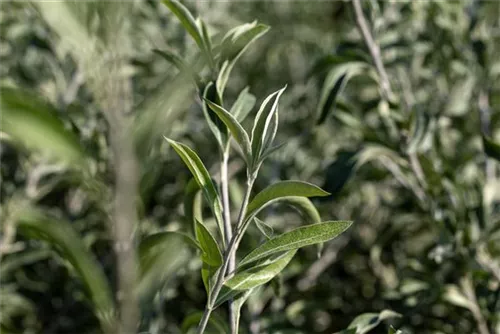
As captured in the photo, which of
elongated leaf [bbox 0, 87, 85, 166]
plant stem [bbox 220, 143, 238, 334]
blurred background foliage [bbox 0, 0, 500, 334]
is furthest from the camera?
blurred background foliage [bbox 0, 0, 500, 334]

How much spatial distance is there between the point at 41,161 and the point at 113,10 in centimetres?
141

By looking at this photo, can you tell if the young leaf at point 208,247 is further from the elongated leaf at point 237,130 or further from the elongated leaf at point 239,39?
the elongated leaf at point 239,39

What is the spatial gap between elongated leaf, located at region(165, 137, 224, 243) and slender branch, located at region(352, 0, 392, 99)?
0.69m

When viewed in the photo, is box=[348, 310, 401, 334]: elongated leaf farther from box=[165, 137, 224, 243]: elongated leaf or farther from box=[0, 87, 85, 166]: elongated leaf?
box=[0, 87, 85, 166]: elongated leaf

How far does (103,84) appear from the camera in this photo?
82cm

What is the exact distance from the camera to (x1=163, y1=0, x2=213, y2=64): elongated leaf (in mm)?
1209

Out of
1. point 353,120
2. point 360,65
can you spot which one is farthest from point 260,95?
point 360,65

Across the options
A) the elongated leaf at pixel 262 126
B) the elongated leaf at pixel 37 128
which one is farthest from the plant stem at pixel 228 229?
the elongated leaf at pixel 37 128

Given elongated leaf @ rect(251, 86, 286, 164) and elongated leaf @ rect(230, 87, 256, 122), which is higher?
elongated leaf @ rect(251, 86, 286, 164)

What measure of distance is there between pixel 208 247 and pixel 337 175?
0.69 meters

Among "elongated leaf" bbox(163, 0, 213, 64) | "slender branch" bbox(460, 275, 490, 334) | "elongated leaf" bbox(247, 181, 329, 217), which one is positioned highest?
"elongated leaf" bbox(163, 0, 213, 64)

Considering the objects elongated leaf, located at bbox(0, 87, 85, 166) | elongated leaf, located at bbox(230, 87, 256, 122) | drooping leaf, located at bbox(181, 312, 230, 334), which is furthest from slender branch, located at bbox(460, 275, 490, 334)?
elongated leaf, located at bbox(0, 87, 85, 166)

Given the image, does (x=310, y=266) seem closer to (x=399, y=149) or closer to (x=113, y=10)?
(x=399, y=149)

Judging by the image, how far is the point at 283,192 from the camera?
42.3 inches
